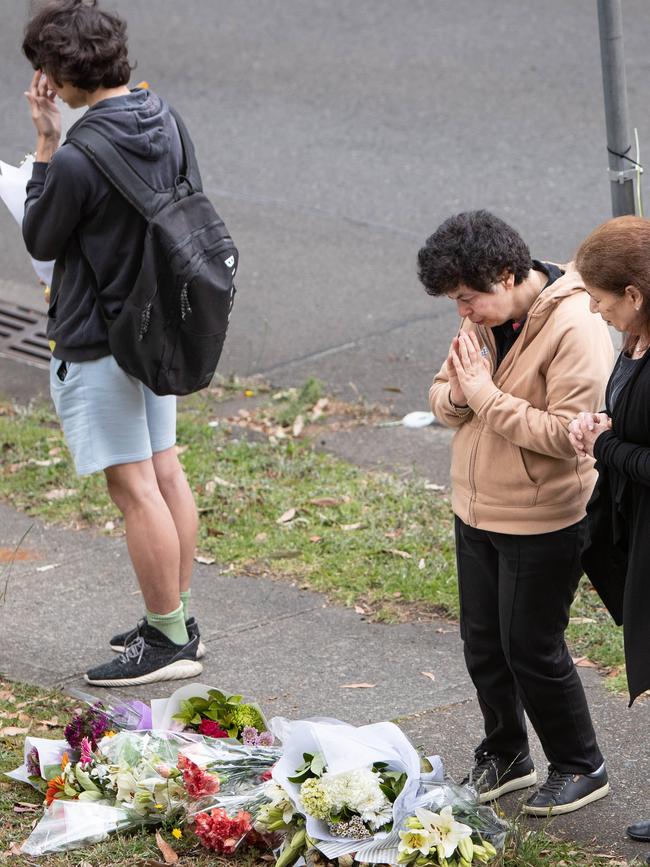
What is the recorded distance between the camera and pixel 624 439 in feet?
10.0

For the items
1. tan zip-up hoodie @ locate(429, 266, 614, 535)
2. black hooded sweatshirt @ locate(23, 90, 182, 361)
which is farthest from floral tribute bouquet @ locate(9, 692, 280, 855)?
black hooded sweatshirt @ locate(23, 90, 182, 361)

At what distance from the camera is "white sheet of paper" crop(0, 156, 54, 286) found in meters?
4.11

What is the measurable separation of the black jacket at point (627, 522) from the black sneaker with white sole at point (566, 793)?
16.5 inches

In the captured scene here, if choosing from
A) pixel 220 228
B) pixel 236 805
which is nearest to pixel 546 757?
pixel 236 805

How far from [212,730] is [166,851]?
404 mm

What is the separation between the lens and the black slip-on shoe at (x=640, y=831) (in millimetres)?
3314

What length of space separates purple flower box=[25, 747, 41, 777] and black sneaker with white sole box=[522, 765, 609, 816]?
4.37 ft

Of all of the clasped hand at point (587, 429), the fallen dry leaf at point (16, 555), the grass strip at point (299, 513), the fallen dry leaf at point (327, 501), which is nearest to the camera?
the clasped hand at point (587, 429)

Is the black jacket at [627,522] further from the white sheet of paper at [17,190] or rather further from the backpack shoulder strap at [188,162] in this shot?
the white sheet of paper at [17,190]

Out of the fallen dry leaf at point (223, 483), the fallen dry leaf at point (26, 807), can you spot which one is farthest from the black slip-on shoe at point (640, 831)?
the fallen dry leaf at point (223, 483)

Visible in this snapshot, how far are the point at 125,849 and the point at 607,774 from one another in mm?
1328

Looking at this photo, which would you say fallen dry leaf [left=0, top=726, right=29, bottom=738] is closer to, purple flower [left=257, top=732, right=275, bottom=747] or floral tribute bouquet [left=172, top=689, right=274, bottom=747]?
floral tribute bouquet [left=172, top=689, right=274, bottom=747]

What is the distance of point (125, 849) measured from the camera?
334cm

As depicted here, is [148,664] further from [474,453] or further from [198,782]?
[474,453]
